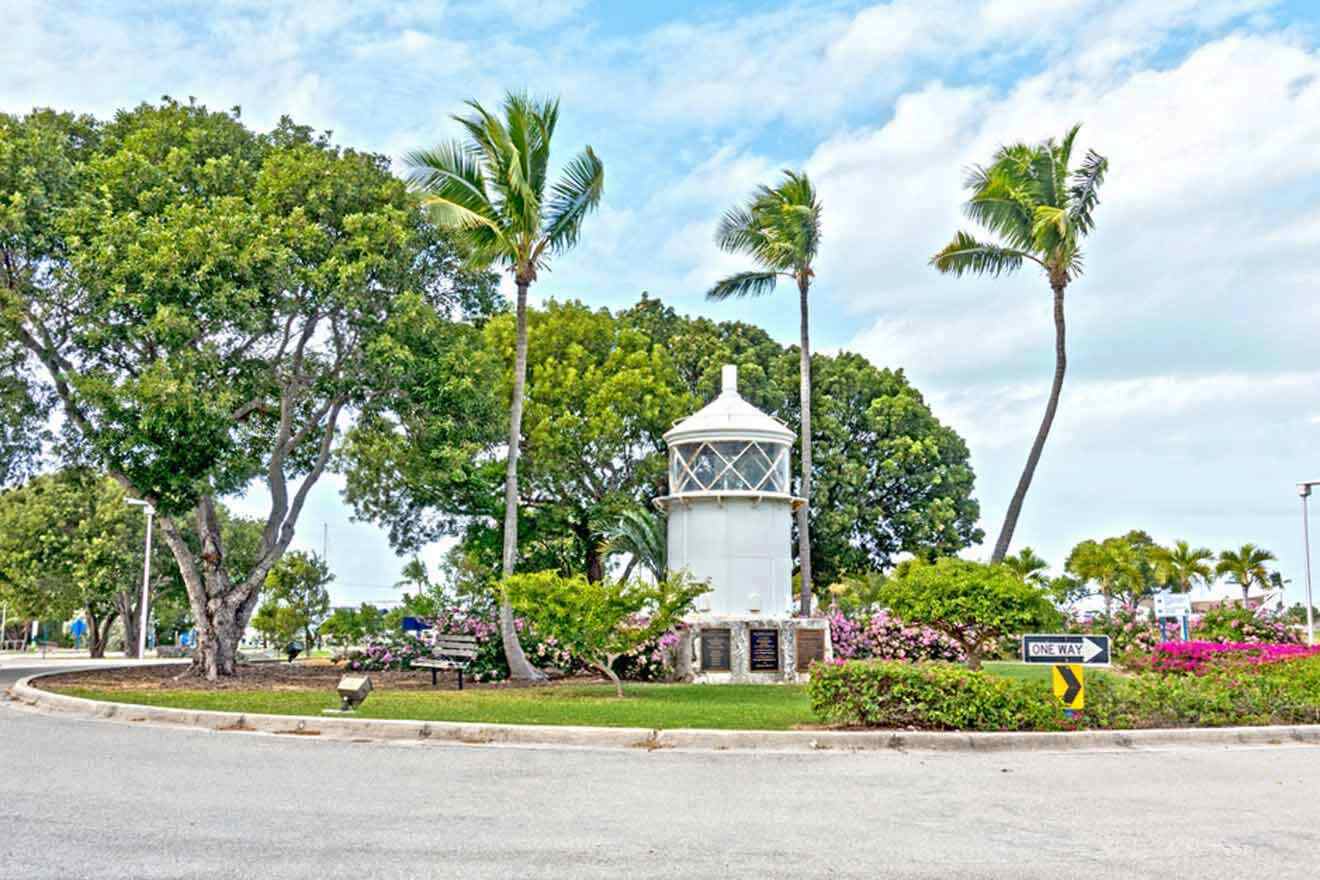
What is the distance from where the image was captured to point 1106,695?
43.8ft

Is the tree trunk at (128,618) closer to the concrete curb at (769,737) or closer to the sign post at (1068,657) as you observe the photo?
the concrete curb at (769,737)

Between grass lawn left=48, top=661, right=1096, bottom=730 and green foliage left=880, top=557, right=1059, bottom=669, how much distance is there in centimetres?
232

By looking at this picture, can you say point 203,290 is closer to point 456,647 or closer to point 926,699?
point 456,647

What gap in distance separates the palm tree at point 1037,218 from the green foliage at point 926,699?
1574 centimetres

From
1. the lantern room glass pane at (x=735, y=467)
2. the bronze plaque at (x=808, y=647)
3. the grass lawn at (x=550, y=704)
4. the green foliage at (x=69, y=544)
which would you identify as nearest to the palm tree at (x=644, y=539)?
the lantern room glass pane at (x=735, y=467)

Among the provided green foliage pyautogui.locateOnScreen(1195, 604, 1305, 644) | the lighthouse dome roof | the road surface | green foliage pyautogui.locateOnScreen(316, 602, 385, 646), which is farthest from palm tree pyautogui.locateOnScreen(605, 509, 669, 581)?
the road surface

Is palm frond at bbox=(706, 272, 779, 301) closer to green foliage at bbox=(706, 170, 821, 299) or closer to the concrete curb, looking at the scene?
green foliage at bbox=(706, 170, 821, 299)

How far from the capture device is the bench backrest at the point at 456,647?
21.4 meters

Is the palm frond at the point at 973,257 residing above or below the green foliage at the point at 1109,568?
above

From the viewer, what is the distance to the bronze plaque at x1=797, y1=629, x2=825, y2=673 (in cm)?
2391

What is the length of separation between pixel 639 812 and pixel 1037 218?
2307cm

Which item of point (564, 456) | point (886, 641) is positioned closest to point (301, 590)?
point (564, 456)

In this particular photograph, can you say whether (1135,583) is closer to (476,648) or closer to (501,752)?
(476,648)

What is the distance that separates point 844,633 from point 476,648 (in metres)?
10.8
